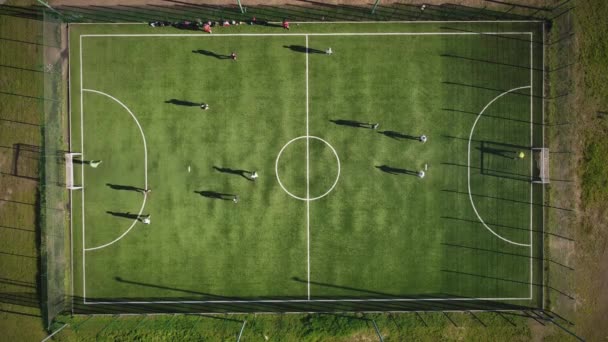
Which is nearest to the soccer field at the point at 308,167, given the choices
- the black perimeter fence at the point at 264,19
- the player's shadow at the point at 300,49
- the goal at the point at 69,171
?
the player's shadow at the point at 300,49

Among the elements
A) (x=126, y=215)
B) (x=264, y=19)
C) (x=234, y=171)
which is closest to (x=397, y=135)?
(x=234, y=171)

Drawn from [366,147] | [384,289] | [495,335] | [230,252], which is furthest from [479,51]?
[230,252]

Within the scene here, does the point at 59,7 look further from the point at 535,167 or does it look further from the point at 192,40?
the point at 535,167

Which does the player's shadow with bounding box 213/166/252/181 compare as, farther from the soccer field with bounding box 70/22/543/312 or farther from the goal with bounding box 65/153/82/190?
the goal with bounding box 65/153/82/190

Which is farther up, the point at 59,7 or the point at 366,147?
the point at 59,7

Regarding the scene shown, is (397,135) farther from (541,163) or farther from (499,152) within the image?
(541,163)

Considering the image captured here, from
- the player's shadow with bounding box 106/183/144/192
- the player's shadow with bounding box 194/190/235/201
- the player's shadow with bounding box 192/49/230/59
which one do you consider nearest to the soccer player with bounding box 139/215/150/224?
the player's shadow with bounding box 106/183/144/192
